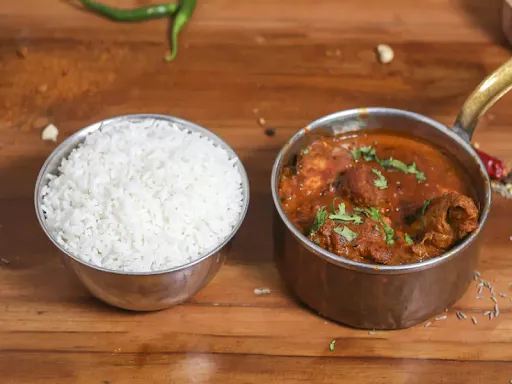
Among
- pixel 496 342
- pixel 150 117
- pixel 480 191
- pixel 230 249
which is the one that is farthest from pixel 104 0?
pixel 496 342

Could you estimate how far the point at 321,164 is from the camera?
282 cm

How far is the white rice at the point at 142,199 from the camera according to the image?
8.37 feet

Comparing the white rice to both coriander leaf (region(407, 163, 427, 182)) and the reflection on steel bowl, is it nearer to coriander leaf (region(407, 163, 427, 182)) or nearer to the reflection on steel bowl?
the reflection on steel bowl

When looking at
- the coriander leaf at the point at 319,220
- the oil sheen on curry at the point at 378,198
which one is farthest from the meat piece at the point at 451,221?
the coriander leaf at the point at 319,220

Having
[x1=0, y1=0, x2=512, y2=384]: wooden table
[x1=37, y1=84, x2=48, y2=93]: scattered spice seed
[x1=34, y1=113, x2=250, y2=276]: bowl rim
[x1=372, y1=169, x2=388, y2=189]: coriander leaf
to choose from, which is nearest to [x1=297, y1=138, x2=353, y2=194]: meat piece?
[x1=372, y1=169, x2=388, y2=189]: coriander leaf

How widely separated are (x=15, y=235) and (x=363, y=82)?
5.85ft

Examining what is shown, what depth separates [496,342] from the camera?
266cm

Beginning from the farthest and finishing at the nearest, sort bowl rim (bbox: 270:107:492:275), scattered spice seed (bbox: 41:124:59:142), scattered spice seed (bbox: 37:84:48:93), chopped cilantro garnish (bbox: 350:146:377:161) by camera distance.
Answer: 1. scattered spice seed (bbox: 37:84:48:93)
2. scattered spice seed (bbox: 41:124:59:142)
3. chopped cilantro garnish (bbox: 350:146:377:161)
4. bowl rim (bbox: 270:107:492:275)

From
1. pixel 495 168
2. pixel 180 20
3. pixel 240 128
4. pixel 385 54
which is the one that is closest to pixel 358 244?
pixel 495 168

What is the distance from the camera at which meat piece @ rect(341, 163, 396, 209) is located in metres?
2.64

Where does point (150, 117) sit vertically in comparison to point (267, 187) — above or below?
above

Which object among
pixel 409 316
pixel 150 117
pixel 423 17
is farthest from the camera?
pixel 423 17

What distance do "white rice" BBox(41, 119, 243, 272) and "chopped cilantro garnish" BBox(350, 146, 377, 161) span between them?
0.47 meters

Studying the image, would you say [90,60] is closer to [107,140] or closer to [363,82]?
[107,140]
